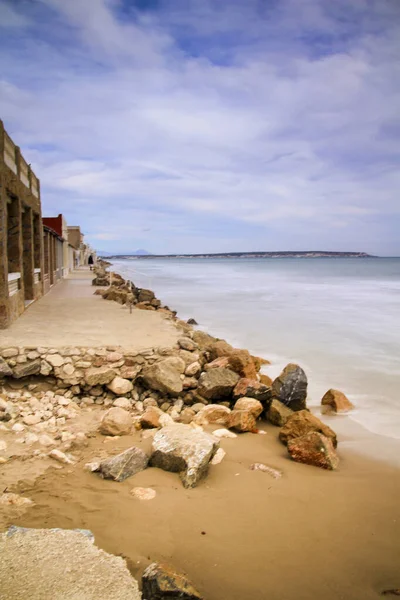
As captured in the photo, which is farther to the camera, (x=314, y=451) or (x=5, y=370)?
(x=5, y=370)

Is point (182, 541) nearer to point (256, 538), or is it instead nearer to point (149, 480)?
point (256, 538)

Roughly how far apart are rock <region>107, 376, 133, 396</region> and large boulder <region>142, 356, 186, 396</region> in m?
0.32

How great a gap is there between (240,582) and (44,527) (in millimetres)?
1624

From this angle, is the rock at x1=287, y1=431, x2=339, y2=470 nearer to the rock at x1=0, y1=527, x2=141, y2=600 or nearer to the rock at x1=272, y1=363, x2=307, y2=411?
the rock at x1=272, y1=363, x2=307, y2=411

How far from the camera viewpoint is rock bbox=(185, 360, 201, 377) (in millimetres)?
7086

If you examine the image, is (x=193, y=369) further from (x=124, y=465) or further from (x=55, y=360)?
(x=124, y=465)

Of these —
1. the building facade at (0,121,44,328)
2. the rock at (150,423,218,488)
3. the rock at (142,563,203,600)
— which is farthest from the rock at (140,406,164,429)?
the building facade at (0,121,44,328)

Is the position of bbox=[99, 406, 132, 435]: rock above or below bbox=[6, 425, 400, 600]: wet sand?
above

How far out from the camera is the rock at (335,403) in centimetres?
726

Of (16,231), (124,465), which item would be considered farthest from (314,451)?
(16,231)

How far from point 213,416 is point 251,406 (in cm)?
60

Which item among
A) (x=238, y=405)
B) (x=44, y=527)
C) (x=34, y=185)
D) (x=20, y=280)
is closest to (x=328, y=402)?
(x=238, y=405)

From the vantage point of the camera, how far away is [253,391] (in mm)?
6551

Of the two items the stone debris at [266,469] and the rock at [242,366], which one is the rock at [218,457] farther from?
the rock at [242,366]
